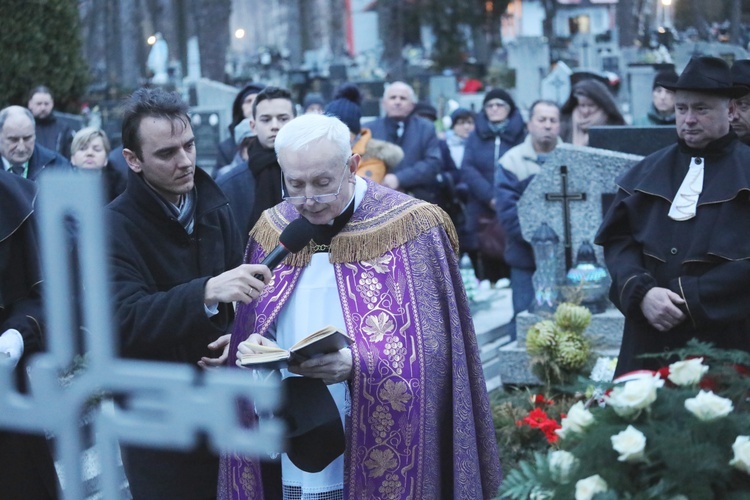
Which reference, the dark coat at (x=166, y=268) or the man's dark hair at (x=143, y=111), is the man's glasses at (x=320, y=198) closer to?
the dark coat at (x=166, y=268)

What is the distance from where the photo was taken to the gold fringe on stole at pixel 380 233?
3977 millimetres

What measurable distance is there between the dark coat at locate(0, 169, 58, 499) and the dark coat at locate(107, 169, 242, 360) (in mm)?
281

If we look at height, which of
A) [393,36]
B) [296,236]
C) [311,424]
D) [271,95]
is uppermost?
[393,36]

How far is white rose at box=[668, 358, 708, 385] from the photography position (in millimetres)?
2965

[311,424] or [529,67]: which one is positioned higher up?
[529,67]

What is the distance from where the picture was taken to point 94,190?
167cm

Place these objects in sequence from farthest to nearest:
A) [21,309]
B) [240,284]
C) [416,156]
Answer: [416,156] → [21,309] → [240,284]

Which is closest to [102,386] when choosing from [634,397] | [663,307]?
[634,397]

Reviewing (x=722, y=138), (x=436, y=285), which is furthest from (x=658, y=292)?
(x=436, y=285)

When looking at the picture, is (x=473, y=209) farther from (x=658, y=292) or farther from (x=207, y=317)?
(x=207, y=317)

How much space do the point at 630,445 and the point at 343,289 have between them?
1461 millimetres

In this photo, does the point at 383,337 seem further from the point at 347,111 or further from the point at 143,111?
the point at 347,111

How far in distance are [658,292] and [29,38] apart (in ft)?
39.6

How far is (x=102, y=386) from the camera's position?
178 cm
